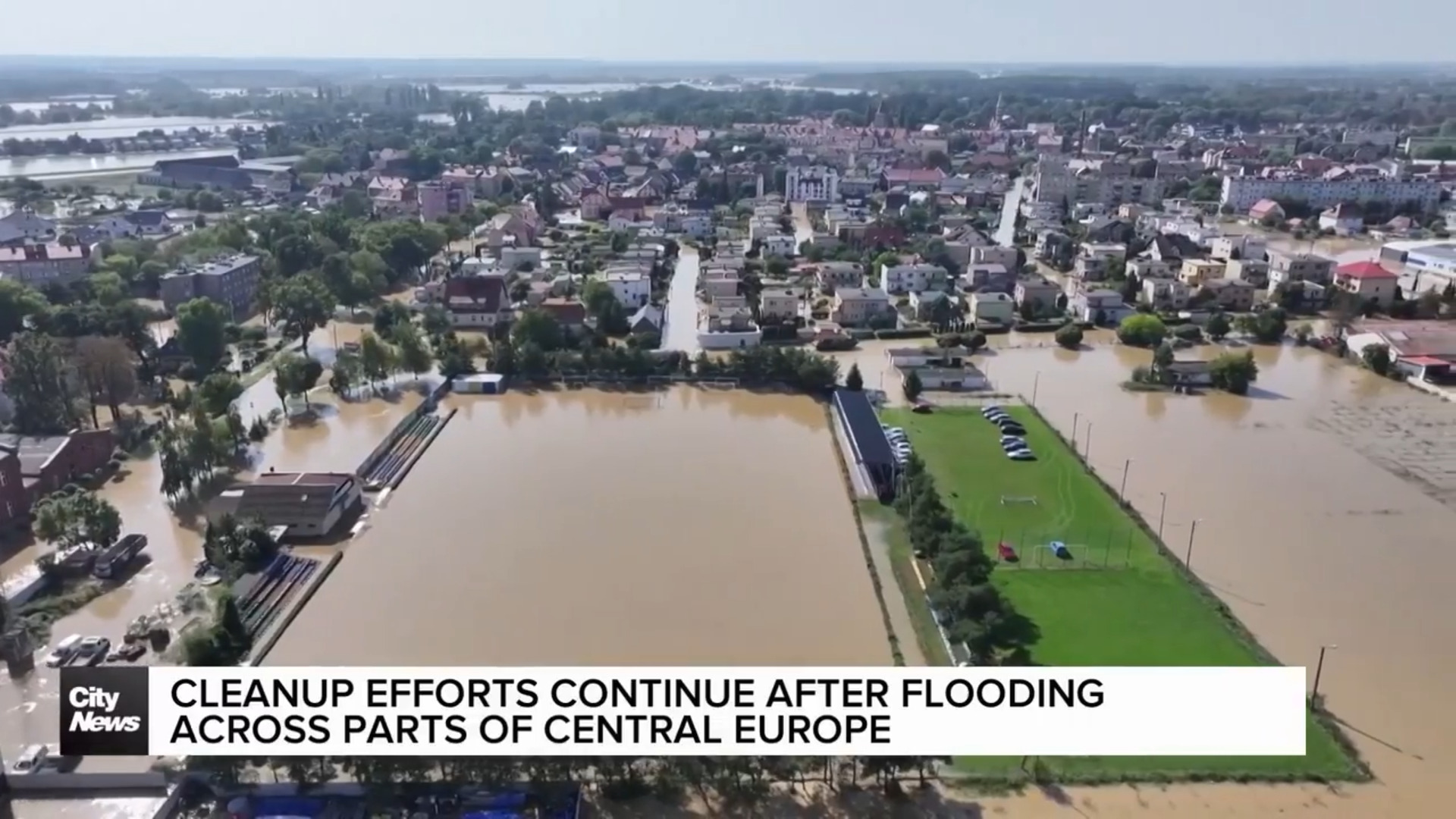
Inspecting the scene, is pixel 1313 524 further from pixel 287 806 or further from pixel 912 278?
pixel 912 278

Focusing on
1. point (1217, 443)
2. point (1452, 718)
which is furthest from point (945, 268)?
point (1452, 718)

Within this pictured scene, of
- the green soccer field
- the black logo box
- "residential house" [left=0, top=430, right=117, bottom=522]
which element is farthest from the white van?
the green soccer field

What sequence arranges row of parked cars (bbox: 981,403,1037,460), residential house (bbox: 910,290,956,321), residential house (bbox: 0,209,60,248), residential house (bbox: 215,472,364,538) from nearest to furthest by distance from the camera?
residential house (bbox: 215,472,364,538) < row of parked cars (bbox: 981,403,1037,460) < residential house (bbox: 910,290,956,321) < residential house (bbox: 0,209,60,248)

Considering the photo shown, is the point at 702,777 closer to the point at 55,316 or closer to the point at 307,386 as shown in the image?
the point at 307,386

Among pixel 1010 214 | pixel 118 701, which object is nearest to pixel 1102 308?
pixel 1010 214

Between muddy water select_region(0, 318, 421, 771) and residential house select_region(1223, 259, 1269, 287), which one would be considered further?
residential house select_region(1223, 259, 1269, 287)

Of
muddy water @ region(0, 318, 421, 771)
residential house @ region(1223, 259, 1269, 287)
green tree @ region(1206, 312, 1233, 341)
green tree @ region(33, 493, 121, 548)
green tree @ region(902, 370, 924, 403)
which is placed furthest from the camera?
residential house @ region(1223, 259, 1269, 287)

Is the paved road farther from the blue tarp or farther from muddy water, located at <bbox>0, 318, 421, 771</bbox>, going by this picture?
the blue tarp
